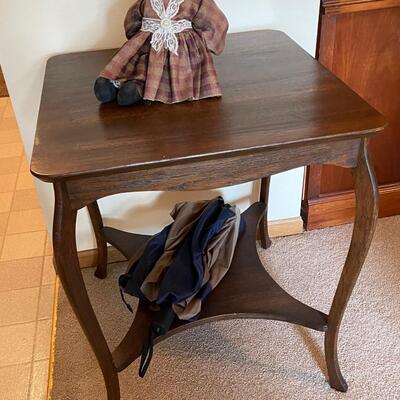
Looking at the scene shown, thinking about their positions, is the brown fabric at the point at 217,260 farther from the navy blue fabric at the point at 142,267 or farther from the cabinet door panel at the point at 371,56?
the cabinet door panel at the point at 371,56

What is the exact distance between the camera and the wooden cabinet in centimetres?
122

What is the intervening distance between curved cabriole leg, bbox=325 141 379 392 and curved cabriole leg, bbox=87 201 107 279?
2.08ft

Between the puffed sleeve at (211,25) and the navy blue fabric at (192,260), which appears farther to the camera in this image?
the navy blue fabric at (192,260)

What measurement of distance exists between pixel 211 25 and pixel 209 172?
29 centimetres

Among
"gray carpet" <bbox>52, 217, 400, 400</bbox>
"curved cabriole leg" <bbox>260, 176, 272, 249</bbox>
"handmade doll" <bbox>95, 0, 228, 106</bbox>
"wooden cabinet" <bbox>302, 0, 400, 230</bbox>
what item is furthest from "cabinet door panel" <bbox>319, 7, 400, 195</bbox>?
"handmade doll" <bbox>95, 0, 228, 106</bbox>

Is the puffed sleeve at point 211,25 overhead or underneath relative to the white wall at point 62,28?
overhead

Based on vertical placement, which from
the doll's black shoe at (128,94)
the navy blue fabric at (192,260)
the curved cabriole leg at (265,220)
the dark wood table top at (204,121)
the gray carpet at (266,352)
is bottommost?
the gray carpet at (266,352)

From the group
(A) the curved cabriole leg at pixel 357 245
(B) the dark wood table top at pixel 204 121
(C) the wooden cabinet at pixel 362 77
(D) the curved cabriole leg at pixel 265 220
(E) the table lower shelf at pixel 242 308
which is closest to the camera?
(B) the dark wood table top at pixel 204 121

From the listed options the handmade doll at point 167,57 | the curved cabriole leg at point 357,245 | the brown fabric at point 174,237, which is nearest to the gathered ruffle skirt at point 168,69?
the handmade doll at point 167,57

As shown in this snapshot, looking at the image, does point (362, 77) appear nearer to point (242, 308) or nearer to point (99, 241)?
point (242, 308)

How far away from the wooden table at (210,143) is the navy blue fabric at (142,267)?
0.36 feet

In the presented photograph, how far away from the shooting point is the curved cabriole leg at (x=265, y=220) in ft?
4.46

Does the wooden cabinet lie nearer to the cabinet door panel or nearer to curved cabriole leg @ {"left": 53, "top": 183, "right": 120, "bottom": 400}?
the cabinet door panel

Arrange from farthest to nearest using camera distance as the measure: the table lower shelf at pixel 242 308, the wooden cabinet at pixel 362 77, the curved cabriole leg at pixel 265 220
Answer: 1. the curved cabriole leg at pixel 265 220
2. the wooden cabinet at pixel 362 77
3. the table lower shelf at pixel 242 308
